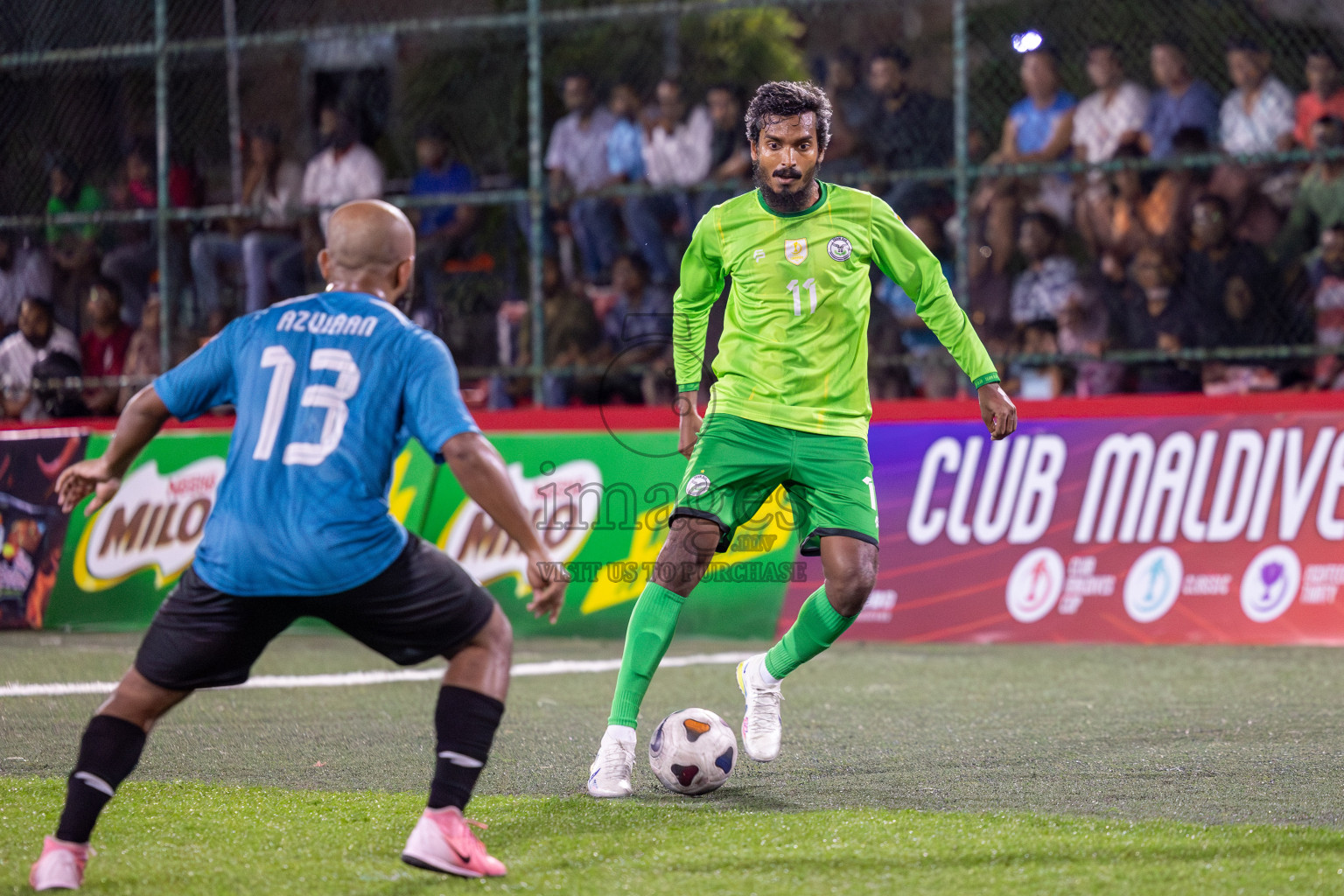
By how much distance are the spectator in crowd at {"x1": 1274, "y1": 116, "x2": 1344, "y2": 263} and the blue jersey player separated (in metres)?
7.19

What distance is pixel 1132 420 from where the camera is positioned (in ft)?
29.5

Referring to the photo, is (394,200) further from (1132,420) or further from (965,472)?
(1132,420)

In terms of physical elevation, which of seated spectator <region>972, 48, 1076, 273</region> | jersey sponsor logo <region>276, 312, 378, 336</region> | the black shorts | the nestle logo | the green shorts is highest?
seated spectator <region>972, 48, 1076, 273</region>

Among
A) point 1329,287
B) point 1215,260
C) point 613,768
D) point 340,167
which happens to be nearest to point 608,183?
point 340,167

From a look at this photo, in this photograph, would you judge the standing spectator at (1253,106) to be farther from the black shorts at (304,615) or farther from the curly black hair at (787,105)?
the black shorts at (304,615)

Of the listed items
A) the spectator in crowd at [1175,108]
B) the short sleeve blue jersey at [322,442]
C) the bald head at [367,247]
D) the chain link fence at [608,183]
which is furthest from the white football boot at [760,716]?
the spectator in crowd at [1175,108]

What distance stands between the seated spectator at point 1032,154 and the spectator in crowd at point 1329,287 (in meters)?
1.54

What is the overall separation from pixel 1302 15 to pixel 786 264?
642 centimetres

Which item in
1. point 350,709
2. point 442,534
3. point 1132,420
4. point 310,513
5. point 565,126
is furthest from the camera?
point 565,126

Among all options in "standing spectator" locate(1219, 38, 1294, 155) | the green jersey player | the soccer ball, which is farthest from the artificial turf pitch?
"standing spectator" locate(1219, 38, 1294, 155)

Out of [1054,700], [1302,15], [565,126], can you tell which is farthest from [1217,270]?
[565,126]

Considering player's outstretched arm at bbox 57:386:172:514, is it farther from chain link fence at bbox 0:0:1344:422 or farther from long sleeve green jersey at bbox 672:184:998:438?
chain link fence at bbox 0:0:1344:422

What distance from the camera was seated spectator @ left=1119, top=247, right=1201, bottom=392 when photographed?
31.1 feet

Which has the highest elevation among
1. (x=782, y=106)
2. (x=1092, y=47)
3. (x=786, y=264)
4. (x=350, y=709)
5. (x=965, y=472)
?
(x=1092, y=47)
